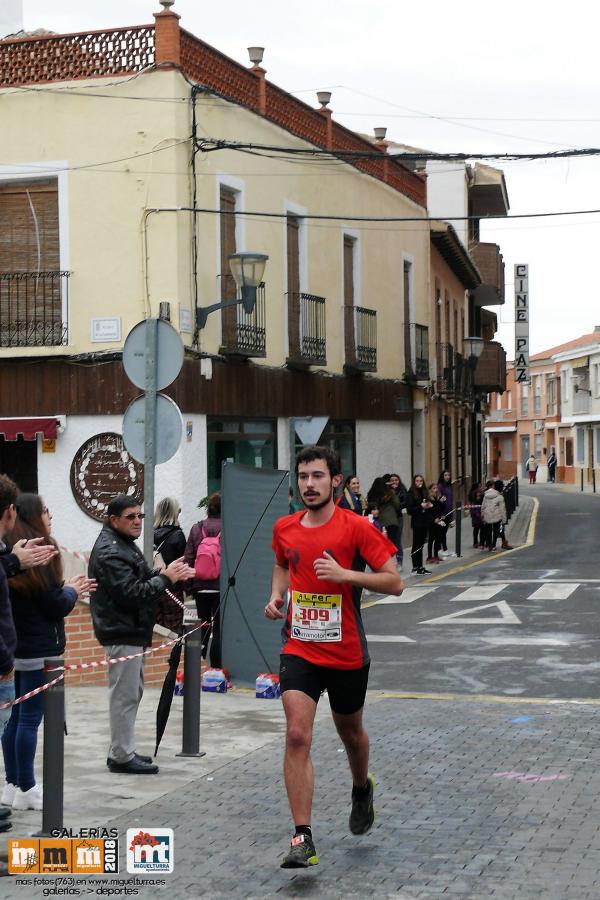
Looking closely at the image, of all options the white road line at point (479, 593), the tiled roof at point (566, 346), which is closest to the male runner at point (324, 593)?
the white road line at point (479, 593)

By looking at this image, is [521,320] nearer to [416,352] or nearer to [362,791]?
[416,352]

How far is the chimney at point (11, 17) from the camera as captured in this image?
23.1 meters

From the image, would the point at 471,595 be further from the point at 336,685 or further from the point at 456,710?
the point at 336,685

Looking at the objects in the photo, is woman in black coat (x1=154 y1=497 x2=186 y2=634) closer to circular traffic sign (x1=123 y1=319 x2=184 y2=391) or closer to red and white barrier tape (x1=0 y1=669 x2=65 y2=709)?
circular traffic sign (x1=123 y1=319 x2=184 y2=391)

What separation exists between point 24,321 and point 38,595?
1336 centimetres

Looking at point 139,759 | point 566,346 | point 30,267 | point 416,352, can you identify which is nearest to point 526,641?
point 139,759

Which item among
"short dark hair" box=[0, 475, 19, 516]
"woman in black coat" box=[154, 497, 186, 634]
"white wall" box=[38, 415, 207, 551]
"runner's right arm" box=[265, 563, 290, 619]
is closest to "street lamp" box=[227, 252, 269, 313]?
"white wall" box=[38, 415, 207, 551]

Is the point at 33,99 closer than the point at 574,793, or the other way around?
the point at 574,793

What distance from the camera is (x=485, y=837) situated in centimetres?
661

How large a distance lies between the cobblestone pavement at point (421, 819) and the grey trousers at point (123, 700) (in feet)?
1.61

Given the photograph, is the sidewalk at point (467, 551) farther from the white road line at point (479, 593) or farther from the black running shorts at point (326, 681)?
the black running shorts at point (326, 681)

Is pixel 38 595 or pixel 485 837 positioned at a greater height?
pixel 38 595

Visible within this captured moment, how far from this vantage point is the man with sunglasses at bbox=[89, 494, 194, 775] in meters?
7.94

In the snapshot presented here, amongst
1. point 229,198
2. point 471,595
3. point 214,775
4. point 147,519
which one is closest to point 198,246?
point 229,198
